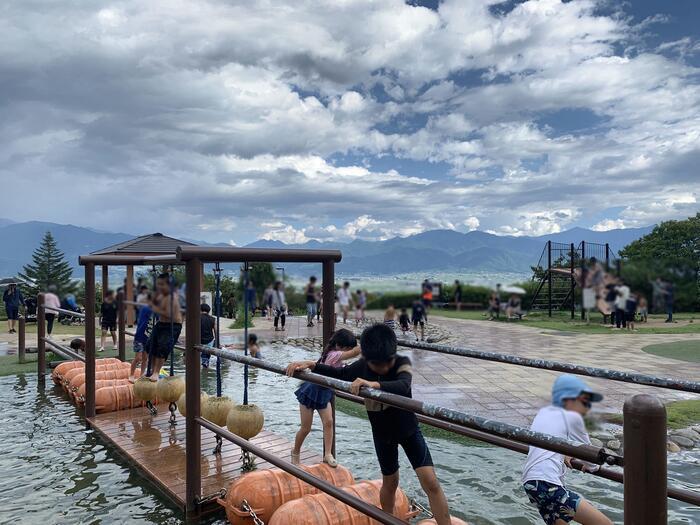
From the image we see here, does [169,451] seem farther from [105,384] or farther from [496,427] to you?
[496,427]

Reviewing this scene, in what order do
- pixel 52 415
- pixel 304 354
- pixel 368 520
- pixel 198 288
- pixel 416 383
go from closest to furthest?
pixel 368 520 < pixel 198 288 < pixel 52 415 < pixel 416 383 < pixel 304 354

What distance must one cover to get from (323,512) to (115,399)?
463cm

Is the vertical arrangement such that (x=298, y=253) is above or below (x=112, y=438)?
above

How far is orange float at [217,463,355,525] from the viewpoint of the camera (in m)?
3.74

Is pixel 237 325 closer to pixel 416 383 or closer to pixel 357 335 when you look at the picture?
pixel 416 383

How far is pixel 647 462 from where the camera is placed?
1532 millimetres

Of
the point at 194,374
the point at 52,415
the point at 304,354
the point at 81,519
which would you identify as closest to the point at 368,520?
the point at 194,374

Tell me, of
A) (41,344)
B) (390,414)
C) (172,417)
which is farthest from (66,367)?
(390,414)

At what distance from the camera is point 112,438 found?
19.6 ft

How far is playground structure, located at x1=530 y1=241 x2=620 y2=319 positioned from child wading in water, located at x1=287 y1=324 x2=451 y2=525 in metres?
0.83

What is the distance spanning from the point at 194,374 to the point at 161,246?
28.3ft

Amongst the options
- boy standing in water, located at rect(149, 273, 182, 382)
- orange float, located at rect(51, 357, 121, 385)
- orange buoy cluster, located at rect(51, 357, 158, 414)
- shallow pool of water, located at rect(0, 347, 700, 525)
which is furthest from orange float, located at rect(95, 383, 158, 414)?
orange float, located at rect(51, 357, 121, 385)

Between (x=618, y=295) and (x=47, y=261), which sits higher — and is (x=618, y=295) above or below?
below

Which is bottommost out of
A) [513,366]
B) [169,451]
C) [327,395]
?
[513,366]
